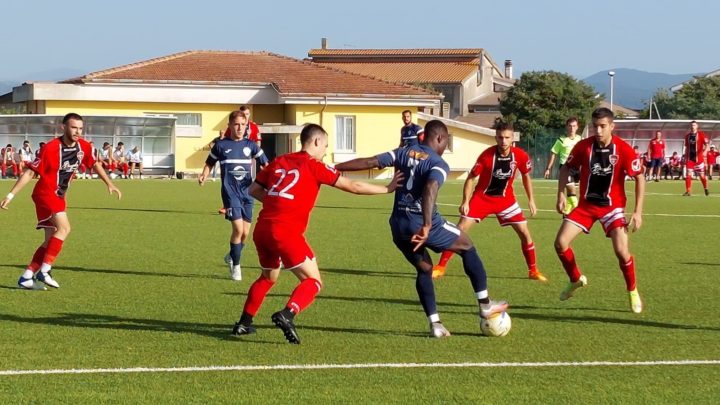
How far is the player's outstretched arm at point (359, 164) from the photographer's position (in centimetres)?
892

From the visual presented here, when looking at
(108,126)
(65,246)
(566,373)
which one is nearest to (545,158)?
(108,126)

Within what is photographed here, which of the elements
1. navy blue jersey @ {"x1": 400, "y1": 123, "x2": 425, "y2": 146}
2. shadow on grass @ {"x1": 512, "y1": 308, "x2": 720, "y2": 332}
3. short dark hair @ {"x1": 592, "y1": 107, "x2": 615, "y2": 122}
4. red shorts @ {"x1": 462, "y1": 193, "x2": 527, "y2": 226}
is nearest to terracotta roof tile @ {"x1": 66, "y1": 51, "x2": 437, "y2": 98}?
navy blue jersey @ {"x1": 400, "y1": 123, "x2": 425, "y2": 146}

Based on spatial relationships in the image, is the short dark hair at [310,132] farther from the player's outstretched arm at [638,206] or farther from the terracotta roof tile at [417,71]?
the terracotta roof tile at [417,71]

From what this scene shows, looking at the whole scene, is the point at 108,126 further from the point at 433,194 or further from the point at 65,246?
the point at 433,194

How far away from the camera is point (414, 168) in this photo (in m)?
9.12

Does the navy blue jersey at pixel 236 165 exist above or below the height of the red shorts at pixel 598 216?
above

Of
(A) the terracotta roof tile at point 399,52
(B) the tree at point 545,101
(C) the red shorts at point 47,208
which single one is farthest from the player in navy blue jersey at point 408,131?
(A) the terracotta roof tile at point 399,52

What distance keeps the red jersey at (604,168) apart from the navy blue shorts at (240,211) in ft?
14.0

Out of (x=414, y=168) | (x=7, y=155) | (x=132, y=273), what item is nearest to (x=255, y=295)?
(x=414, y=168)

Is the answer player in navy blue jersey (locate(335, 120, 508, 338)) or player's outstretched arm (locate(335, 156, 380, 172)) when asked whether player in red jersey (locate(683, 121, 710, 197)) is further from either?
player's outstretched arm (locate(335, 156, 380, 172))

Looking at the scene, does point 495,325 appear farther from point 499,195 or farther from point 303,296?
point 499,195

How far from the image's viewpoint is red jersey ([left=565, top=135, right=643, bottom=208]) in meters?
10.9

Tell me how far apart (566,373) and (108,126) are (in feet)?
151

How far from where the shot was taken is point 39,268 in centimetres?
1235
